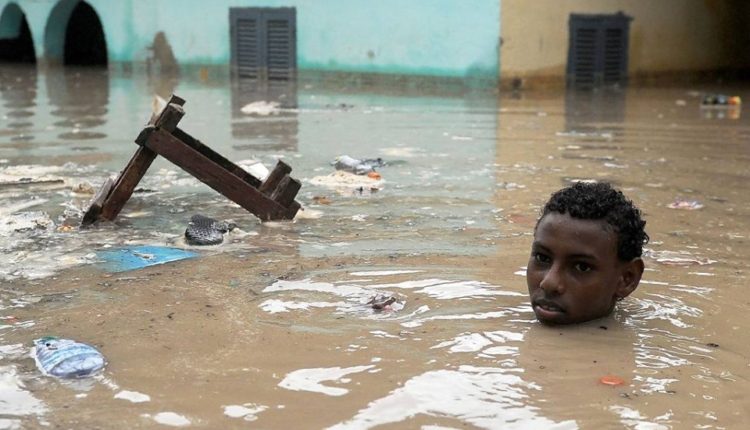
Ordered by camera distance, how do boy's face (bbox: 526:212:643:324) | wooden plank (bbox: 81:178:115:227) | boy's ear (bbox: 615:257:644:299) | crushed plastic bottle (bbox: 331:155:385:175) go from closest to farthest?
boy's face (bbox: 526:212:643:324)
boy's ear (bbox: 615:257:644:299)
wooden plank (bbox: 81:178:115:227)
crushed plastic bottle (bbox: 331:155:385:175)

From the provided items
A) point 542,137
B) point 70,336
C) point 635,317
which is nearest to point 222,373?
point 70,336

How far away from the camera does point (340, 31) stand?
1628 centimetres

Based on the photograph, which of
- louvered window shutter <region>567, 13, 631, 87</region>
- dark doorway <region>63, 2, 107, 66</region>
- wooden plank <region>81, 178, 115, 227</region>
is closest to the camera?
wooden plank <region>81, 178, 115, 227</region>

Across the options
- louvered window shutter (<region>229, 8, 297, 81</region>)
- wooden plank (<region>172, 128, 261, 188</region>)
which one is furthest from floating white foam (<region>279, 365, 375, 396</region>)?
louvered window shutter (<region>229, 8, 297, 81</region>)

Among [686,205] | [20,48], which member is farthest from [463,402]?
[20,48]

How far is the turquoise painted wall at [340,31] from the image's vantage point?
14750 mm

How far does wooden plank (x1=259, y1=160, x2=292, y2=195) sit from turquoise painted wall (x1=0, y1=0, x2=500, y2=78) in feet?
33.1

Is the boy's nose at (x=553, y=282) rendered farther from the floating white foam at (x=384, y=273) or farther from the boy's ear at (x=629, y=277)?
the floating white foam at (x=384, y=273)

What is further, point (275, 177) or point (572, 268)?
point (275, 177)

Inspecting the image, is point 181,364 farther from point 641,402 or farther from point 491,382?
point 641,402

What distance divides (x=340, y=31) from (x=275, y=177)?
11724 millimetres

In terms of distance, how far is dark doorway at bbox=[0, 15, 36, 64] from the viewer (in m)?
23.1

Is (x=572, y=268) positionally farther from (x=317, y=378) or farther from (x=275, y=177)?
(x=275, y=177)

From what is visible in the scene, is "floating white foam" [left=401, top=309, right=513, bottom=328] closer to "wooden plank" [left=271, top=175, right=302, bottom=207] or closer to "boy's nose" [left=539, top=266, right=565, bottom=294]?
"boy's nose" [left=539, top=266, right=565, bottom=294]
